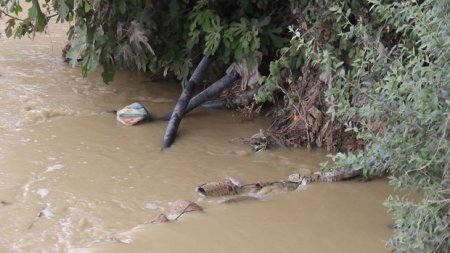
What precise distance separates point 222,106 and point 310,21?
4.95 feet

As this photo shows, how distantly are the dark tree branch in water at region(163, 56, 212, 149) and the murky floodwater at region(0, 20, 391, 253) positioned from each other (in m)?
0.11

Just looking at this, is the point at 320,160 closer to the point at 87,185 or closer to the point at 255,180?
the point at 255,180

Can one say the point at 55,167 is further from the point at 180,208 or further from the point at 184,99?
the point at 184,99

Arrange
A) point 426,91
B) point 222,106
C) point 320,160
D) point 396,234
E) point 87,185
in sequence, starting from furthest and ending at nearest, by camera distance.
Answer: point 222,106 → point 320,160 → point 87,185 → point 396,234 → point 426,91

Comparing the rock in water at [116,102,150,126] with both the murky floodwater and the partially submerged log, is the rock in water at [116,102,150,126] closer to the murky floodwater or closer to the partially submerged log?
the murky floodwater

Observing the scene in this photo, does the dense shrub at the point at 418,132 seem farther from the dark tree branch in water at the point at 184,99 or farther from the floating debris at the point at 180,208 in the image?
the dark tree branch in water at the point at 184,99

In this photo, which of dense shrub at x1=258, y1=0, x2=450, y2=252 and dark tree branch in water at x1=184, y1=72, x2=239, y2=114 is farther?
dark tree branch in water at x1=184, y1=72, x2=239, y2=114

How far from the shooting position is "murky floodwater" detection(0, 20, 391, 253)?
3617 mm

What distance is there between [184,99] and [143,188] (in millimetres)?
1430

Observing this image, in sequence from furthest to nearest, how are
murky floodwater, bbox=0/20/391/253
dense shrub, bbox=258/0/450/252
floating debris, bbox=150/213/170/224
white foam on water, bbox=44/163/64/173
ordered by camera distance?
1. white foam on water, bbox=44/163/64/173
2. floating debris, bbox=150/213/170/224
3. murky floodwater, bbox=0/20/391/253
4. dense shrub, bbox=258/0/450/252

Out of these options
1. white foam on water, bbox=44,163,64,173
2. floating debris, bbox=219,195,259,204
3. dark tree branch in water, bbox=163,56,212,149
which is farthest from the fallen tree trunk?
floating debris, bbox=219,195,259,204

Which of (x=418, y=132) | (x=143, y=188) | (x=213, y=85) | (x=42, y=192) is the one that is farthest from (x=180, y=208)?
(x=213, y=85)

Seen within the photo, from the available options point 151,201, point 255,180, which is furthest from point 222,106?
point 151,201

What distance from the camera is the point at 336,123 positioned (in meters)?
5.01
